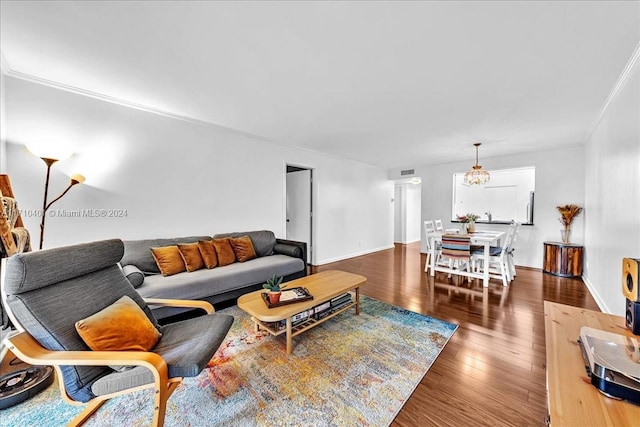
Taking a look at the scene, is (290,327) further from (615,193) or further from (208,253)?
(615,193)

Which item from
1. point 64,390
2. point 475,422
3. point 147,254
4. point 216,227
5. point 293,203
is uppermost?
point 293,203

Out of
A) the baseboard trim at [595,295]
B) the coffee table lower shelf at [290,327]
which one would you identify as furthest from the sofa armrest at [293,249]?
the baseboard trim at [595,295]

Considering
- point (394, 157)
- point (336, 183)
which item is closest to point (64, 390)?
point (336, 183)

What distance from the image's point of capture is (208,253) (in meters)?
3.09

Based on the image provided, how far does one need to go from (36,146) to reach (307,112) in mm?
2615

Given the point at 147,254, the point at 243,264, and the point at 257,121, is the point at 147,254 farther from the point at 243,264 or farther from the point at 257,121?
the point at 257,121

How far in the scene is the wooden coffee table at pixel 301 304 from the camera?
1.94 meters

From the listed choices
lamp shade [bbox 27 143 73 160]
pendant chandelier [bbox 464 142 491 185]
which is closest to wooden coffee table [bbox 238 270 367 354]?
lamp shade [bbox 27 143 73 160]

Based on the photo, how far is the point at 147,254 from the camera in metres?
2.82

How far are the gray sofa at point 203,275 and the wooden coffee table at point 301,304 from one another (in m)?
0.62

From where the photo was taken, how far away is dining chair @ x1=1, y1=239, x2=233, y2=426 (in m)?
1.16

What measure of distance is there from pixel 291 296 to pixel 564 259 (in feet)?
16.2

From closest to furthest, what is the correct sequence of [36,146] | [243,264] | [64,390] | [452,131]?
[64,390] < [36,146] < [243,264] < [452,131]

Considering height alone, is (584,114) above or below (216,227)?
above
